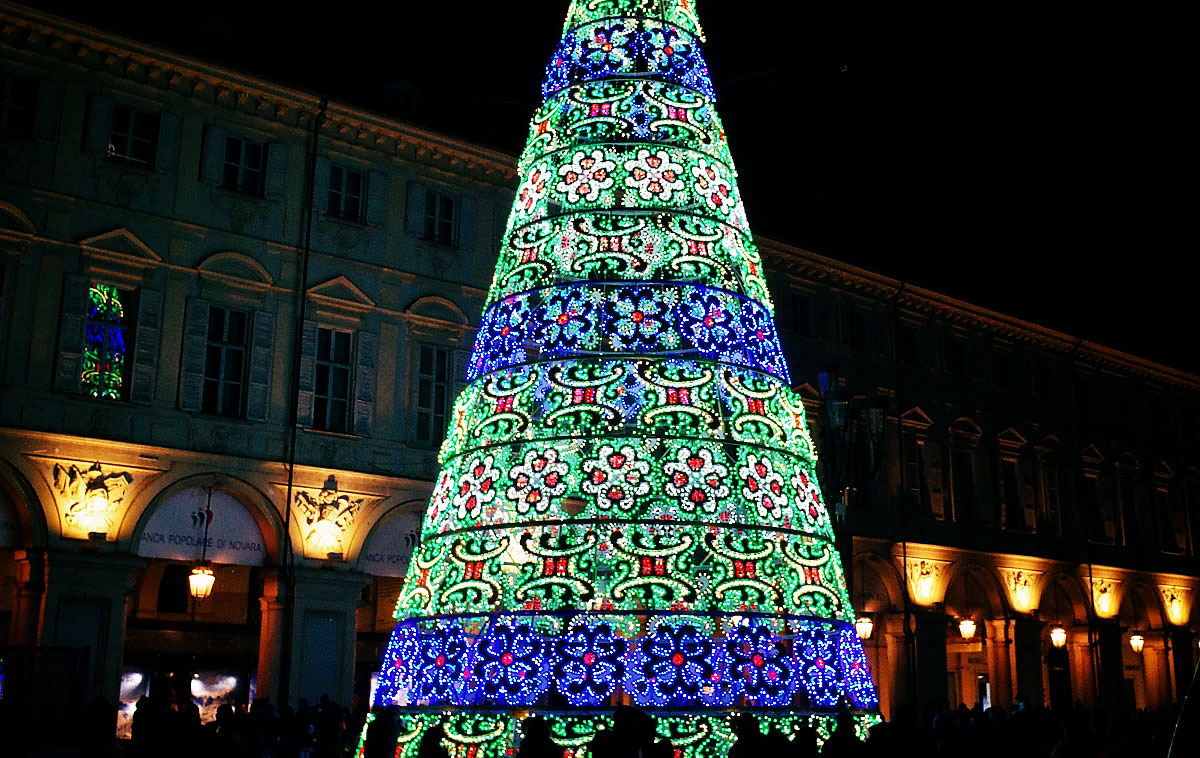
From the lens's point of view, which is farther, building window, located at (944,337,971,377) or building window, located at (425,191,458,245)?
building window, located at (944,337,971,377)

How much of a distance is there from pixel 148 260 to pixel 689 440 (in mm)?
15141

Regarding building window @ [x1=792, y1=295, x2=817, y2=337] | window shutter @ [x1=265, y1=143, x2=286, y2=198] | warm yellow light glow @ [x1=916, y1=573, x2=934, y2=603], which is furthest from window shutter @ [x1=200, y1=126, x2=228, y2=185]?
warm yellow light glow @ [x1=916, y1=573, x2=934, y2=603]

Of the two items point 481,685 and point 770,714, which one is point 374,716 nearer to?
point 481,685

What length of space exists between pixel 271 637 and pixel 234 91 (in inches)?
355

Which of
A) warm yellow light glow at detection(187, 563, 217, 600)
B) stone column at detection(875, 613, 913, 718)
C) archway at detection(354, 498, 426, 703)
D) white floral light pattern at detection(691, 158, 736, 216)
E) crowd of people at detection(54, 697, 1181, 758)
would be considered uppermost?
white floral light pattern at detection(691, 158, 736, 216)

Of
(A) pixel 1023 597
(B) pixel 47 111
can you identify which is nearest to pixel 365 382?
(B) pixel 47 111

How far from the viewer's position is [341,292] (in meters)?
21.8

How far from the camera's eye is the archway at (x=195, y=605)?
64.2 ft

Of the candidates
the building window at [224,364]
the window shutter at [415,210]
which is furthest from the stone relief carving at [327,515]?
the window shutter at [415,210]

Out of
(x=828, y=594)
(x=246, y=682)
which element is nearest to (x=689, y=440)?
(x=828, y=594)

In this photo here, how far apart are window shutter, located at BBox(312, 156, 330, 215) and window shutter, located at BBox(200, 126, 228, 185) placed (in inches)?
64.0

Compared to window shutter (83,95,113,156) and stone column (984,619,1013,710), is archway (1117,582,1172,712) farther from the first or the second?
window shutter (83,95,113,156)

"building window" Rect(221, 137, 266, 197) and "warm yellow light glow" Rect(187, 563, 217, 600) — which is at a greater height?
"building window" Rect(221, 137, 266, 197)

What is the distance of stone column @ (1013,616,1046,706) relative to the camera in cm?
3070
